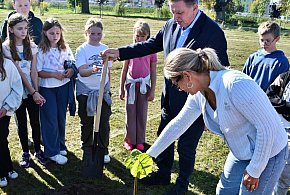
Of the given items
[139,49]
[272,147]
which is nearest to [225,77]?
[272,147]

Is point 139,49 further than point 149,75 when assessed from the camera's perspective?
No

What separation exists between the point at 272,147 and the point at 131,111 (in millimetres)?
2446

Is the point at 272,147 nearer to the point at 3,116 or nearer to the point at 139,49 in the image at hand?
the point at 139,49

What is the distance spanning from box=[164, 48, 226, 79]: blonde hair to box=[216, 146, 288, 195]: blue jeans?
67 centimetres

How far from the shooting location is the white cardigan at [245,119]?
2.11m

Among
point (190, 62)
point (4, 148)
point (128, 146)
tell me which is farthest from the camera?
point (128, 146)

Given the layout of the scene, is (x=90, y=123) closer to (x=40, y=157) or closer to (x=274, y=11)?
(x=40, y=157)

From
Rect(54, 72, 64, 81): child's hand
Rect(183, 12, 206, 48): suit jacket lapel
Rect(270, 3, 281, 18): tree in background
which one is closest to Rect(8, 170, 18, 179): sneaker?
Rect(54, 72, 64, 81): child's hand

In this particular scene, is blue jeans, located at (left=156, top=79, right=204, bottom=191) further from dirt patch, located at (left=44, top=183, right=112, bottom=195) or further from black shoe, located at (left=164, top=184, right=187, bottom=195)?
dirt patch, located at (left=44, top=183, right=112, bottom=195)

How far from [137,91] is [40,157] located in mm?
1328

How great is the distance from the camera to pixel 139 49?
367 centimetres

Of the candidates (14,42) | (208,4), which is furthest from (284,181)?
(208,4)

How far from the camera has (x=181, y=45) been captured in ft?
10.6

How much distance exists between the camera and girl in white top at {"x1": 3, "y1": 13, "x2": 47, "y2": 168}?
367cm
